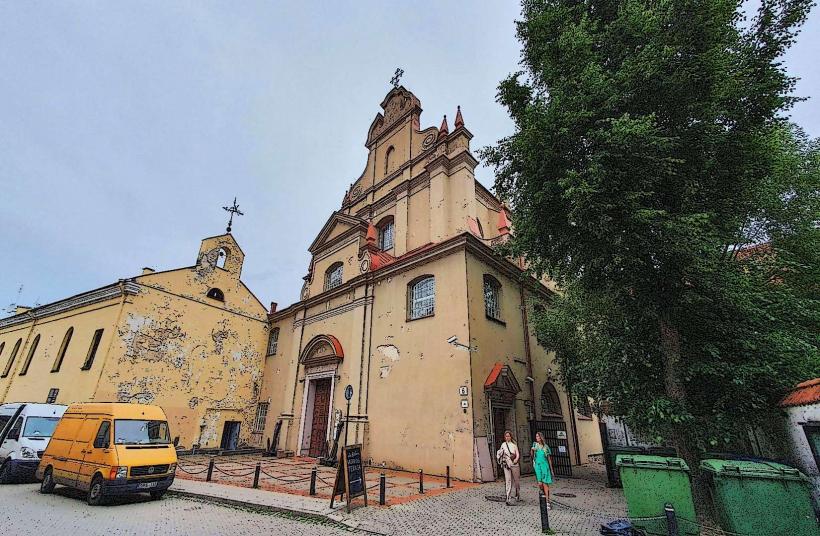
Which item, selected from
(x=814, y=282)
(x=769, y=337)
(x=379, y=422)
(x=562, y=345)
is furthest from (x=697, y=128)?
(x=379, y=422)

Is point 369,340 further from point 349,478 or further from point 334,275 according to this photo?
point 349,478

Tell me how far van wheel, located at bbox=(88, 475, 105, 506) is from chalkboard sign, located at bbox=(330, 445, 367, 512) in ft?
17.3

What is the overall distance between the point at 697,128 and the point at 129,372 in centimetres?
2225

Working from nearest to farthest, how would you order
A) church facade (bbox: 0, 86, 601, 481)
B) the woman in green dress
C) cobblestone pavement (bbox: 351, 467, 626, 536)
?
cobblestone pavement (bbox: 351, 467, 626, 536) < the woman in green dress < church facade (bbox: 0, 86, 601, 481)

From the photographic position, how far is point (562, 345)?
13.3 meters

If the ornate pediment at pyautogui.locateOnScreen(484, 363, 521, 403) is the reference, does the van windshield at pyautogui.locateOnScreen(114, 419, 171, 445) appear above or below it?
below

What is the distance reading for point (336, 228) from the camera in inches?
784

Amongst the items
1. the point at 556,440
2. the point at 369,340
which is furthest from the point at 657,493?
the point at 369,340

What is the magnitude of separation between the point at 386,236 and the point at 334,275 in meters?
3.56

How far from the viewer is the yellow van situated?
8.24 m

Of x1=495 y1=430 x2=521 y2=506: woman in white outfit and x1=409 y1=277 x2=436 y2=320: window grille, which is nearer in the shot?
x1=495 y1=430 x2=521 y2=506: woman in white outfit

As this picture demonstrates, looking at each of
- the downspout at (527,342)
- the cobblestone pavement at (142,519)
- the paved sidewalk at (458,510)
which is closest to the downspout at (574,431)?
the downspout at (527,342)

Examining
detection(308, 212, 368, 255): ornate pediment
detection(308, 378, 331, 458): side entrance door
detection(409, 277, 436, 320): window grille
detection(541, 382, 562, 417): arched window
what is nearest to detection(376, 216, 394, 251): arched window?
detection(308, 212, 368, 255): ornate pediment

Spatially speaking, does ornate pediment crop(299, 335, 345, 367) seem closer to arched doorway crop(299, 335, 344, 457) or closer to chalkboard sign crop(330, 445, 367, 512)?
arched doorway crop(299, 335, 344, 457)
